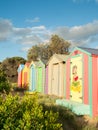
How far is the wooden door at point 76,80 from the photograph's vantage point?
1227cm

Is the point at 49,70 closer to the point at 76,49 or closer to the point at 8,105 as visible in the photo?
the point at 76,49

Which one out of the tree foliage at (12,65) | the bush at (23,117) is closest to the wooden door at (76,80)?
the bush at (23,117)

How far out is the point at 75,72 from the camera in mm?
12930

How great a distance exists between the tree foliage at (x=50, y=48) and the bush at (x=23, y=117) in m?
40.7

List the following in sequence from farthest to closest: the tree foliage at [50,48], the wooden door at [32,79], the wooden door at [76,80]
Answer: the tree foliage at [50,48] → the wooden door at [32,79] → the wooden door at [76,80]

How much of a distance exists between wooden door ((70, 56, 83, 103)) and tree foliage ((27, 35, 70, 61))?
3216 cm

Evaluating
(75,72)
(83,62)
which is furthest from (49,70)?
(83,62)

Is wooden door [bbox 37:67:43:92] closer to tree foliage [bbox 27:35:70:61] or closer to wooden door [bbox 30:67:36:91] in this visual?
wooden door [bbox 30:67:36:91]

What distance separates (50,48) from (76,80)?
114 ft

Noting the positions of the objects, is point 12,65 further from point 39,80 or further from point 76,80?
point 76,80

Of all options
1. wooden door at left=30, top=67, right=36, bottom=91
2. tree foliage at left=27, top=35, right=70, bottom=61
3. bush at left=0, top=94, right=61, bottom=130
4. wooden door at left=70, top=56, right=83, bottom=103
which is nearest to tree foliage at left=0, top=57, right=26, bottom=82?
tree foliage at left=27, top=35, right=70, bottom=61

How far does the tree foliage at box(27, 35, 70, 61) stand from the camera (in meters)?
45.9

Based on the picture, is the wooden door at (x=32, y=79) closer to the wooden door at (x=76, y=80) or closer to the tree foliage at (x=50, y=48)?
the wooden door at (x=76, y=80)

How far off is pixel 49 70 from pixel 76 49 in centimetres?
624
